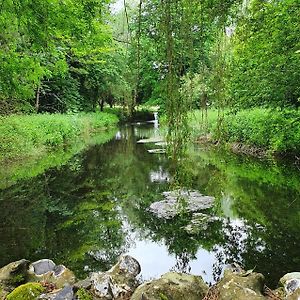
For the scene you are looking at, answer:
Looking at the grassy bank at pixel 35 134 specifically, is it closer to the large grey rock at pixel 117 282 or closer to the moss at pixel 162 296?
the large grey rock at pixel 117 282

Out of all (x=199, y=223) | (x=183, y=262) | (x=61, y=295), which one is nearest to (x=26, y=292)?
(x=61, y=295)

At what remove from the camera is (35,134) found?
15.4 meters

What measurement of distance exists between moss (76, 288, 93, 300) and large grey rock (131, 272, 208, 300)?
0.42 metres

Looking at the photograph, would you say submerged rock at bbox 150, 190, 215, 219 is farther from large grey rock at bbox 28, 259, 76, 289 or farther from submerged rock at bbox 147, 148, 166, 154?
submerged rock at bbox 147, 148, 166, 154

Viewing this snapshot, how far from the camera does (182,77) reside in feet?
9.54

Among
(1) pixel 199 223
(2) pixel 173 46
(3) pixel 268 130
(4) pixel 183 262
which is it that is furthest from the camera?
(3) pixel 268 130

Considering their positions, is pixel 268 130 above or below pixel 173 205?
above

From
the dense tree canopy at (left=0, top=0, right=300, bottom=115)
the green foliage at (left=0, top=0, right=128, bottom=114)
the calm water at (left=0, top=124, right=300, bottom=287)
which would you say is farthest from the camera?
the green foliage at (left=0, top=0, right=128, bottom=114)

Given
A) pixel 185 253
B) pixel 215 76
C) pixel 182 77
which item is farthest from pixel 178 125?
pixel 185 253

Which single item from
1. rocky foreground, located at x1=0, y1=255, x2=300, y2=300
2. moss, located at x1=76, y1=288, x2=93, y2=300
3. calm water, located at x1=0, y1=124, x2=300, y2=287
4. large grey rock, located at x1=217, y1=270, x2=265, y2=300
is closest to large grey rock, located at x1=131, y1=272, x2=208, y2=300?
rocky foreground, located at x1=0, y1=255, x2=300, y2=300

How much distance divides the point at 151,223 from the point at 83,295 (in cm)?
295

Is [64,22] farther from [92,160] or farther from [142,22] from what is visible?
[92,160]

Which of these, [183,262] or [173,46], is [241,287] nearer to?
[183,262]

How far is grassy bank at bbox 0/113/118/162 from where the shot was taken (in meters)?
12.9
